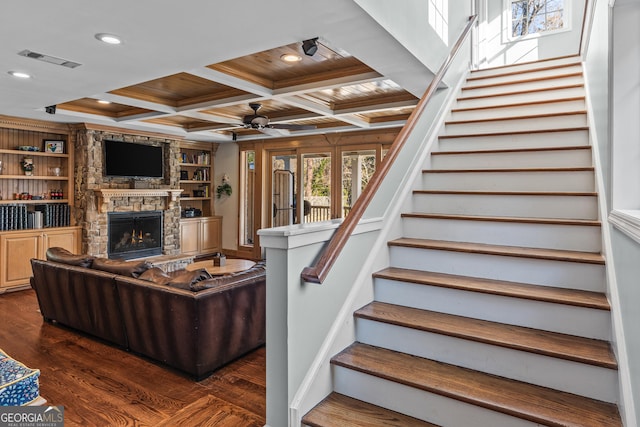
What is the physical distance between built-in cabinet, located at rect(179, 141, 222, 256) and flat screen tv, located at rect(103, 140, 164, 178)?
2.77 feet

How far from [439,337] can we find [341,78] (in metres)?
2.91

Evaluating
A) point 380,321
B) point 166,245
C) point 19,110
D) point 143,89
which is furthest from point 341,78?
point 166,245

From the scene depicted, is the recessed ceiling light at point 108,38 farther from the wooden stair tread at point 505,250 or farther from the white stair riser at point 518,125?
the white stair riser at point 518,125

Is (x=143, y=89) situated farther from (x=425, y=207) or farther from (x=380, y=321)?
(x=380, y=321)

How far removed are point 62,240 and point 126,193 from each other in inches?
47.5

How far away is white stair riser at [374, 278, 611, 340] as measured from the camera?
1914mm

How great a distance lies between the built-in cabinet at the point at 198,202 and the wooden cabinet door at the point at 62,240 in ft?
6.84

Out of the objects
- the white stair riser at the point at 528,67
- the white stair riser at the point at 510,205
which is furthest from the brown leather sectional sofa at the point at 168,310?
the white stair riser at the point at 528,67

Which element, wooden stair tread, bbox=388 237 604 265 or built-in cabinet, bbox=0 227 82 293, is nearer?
wooden stair tread, bbox=388 237 604 265

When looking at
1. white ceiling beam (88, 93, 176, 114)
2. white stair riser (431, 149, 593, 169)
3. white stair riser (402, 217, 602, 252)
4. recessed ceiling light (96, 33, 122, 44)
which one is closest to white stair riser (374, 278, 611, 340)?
white stair riser (402, 217, 602, 252)

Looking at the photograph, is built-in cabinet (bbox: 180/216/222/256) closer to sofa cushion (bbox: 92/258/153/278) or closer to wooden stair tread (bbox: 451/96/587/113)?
sofa cushion (bbox: 92/258/153/278)

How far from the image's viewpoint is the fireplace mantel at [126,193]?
635 centimetres

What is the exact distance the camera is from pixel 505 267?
233 centimetres

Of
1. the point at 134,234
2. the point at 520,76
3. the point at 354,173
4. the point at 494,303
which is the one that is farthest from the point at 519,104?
the point at 134,234
